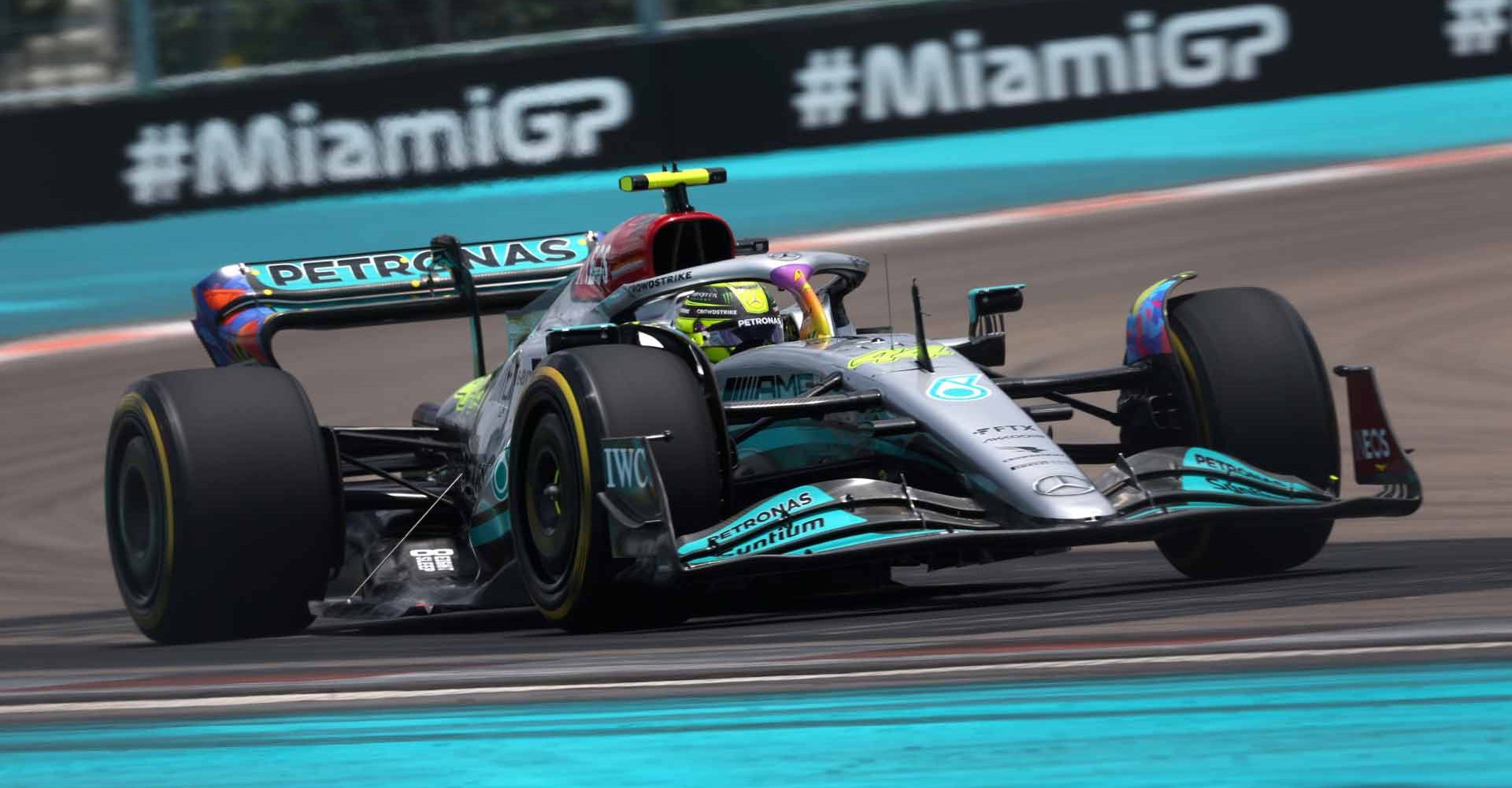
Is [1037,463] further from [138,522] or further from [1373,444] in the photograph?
[138,522]

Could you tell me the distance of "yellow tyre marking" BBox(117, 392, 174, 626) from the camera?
839 cm

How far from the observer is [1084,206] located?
18875 mm

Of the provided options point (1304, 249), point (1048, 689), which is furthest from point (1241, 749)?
point (1304, 249)

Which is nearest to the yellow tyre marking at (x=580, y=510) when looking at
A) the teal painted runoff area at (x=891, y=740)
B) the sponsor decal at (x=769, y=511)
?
the sponsor decal at (x=769, y=511)

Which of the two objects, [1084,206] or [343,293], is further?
[1084,206]

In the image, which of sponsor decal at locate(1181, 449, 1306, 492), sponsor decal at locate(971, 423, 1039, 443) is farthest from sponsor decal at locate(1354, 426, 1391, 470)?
sponsor decal at locate(971, 423, 1039, 443)

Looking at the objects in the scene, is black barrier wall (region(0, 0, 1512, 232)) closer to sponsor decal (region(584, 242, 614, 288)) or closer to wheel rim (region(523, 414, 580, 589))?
sponsor decal (region(584, 242, 614, 288))

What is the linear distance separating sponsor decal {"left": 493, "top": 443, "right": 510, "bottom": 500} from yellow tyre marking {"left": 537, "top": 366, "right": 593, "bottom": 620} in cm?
76

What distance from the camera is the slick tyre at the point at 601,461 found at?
7.36m

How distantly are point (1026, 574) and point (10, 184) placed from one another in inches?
417

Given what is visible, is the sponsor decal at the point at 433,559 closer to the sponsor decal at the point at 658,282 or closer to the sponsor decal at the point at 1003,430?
the sponsor decal at the point at 658,282

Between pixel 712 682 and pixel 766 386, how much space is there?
2.11 meters

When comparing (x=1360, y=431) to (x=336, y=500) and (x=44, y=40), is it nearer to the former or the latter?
(x=336, y=500)

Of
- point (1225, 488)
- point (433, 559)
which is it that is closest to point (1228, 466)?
point (1225, 488)
